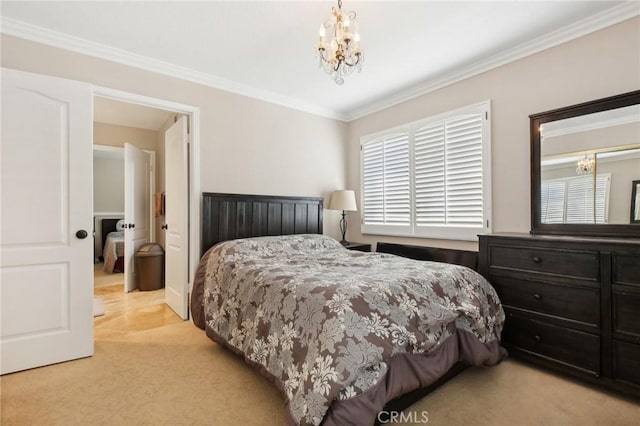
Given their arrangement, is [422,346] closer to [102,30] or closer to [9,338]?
[9,338]

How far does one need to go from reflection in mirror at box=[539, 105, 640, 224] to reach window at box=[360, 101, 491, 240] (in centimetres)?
50

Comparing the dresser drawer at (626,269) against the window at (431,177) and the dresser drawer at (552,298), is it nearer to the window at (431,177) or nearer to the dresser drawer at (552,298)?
the dresser drawer at (552,298)

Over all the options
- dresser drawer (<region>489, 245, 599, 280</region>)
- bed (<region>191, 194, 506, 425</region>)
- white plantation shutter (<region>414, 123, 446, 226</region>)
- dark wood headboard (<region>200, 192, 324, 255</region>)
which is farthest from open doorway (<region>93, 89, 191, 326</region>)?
dresser drawer (<region>489, 245, 599, 280</region>)

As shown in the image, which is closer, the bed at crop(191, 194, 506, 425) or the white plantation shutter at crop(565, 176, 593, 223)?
the bed at crop(191, 194, 506, 425)

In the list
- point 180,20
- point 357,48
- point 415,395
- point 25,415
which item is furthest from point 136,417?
point 180,20

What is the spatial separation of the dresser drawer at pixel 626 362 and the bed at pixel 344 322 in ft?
2.03

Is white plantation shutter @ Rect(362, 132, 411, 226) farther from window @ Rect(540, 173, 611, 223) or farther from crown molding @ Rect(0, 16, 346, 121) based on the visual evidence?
window @ Rect(540, 173, 611, 223)

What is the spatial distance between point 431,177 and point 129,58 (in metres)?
3.18

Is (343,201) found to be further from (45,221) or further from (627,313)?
(45,221)

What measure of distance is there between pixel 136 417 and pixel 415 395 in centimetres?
157

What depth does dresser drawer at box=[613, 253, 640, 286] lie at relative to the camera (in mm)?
1792

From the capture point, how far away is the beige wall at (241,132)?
2502 mm

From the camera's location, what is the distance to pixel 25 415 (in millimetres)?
1680

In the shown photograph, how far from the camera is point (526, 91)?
8.68ft
